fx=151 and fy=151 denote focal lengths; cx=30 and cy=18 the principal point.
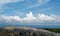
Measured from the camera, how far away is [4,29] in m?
8.81

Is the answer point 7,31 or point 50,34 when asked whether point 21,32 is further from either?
point 50,34

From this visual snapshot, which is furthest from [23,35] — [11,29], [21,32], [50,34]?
[50,34]

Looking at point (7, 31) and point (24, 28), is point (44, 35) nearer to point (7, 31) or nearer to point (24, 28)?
point (24, 28)

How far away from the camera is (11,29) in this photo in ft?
28.7

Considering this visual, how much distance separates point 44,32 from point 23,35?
118cm

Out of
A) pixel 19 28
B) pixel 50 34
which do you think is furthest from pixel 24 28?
pixel 50 34

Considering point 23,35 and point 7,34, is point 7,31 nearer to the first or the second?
point 7,34

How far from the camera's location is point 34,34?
Answer: 8352mm

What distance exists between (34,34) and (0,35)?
193cm

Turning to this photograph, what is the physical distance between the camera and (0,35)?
8.55m

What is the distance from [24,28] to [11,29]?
2.54ft

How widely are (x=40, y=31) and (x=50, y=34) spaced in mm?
586

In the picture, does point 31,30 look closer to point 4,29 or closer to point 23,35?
point 23,35

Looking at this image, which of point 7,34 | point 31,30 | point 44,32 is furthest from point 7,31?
point 44,32
